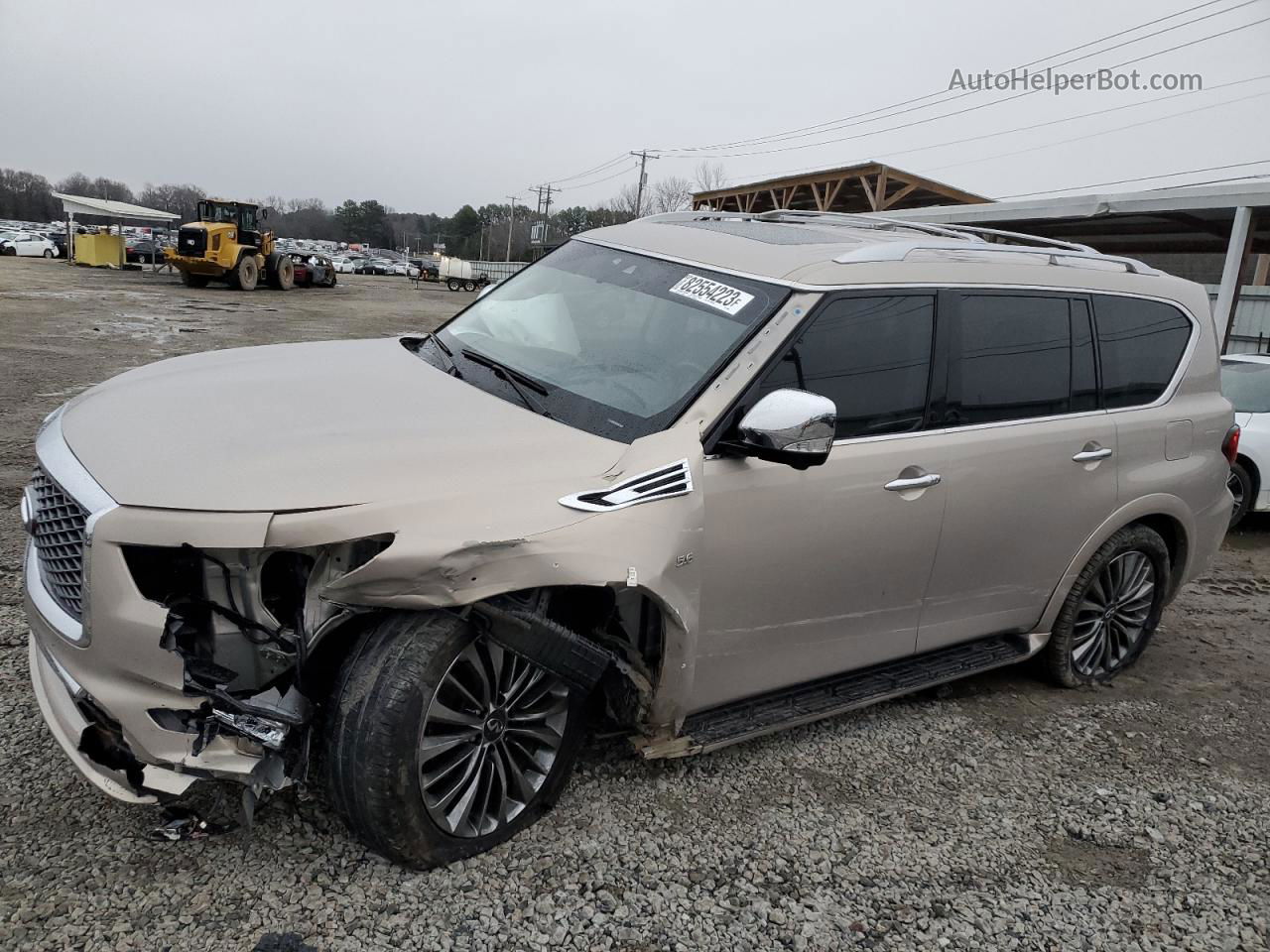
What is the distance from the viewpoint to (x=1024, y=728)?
4.01 m

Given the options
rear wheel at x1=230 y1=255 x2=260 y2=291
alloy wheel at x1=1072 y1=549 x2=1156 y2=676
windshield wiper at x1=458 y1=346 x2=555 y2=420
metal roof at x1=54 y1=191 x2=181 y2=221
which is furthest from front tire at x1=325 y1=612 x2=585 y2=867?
metal roof at x1=54 y1=191 x2=181 y2=221

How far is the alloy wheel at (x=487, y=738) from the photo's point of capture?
260 centimetres

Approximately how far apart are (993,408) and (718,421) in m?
1.35

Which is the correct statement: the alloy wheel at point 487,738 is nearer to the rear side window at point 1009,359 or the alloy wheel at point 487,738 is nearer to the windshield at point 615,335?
the windshield at point 615,335

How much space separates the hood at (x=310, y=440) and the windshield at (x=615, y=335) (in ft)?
0.54

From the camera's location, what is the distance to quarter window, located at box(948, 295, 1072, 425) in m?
3.54

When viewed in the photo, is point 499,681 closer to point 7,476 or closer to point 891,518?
point 891,518

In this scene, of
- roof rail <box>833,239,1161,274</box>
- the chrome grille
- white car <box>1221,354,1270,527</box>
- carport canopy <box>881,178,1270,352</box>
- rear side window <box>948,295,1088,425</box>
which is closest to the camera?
the chrome grille

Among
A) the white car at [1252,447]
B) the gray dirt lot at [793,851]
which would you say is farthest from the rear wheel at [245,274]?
the white car at [1252,447]

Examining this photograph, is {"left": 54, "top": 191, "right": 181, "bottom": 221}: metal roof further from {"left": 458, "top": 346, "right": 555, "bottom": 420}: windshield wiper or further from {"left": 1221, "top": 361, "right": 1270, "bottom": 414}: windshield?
{"left": 458, "top": 346, "right": 555, "bottom": 420}: windshield wiper

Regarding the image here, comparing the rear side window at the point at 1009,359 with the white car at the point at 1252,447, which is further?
the white car at the point at 1252,447

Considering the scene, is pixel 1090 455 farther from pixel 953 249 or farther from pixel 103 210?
pixel 103 210

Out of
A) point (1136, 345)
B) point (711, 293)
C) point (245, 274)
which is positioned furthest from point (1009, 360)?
point (245, 274)

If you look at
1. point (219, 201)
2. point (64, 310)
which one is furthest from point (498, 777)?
point (219, 201)
